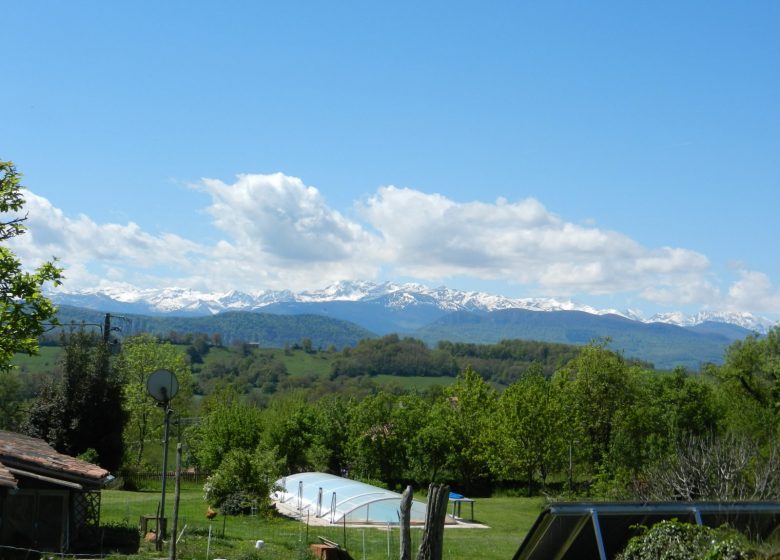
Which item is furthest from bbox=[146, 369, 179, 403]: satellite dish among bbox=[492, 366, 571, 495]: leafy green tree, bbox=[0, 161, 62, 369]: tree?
bbox=[492, 366, 571, 495]: leafy green tree

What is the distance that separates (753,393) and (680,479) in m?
25.2

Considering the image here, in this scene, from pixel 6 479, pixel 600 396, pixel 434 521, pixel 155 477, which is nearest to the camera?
pixel 434 521

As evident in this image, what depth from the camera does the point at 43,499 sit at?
890 inches

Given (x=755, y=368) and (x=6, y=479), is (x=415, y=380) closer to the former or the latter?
(x=755, y=368)

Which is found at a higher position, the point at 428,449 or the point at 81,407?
the point at 81,407

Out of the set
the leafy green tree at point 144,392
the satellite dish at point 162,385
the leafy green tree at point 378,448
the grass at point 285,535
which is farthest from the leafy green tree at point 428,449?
the satellite dish at point 162,385

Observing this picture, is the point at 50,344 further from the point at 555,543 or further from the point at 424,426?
the point at 555,543

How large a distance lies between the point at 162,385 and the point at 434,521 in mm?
6863

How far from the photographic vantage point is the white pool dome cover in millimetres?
36812

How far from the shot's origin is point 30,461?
22031mm

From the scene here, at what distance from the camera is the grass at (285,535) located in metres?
23.6

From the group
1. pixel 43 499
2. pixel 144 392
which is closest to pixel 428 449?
pixel 144 392

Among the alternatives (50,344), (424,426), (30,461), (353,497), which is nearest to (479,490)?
(424,426)

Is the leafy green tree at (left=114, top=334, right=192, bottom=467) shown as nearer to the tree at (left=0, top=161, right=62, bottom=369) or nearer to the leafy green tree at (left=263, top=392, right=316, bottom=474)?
the leafy green tree at (left=263, top=392, right=316, bottom=474)
